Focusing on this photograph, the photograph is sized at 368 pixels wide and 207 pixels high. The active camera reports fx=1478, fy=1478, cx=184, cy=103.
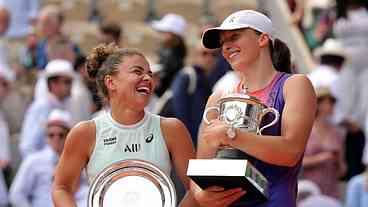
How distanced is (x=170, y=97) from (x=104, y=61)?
4677mm

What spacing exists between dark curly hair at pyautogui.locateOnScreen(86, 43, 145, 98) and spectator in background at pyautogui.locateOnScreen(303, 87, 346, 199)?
5233 mm

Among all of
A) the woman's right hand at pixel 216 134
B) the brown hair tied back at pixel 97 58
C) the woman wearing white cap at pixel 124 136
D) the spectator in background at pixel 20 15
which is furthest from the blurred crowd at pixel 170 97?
the woman's right hand at pixel 216 134

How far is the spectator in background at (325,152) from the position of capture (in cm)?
1179

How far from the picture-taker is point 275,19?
→ 14.8 m

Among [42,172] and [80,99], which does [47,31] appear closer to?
[80,99]

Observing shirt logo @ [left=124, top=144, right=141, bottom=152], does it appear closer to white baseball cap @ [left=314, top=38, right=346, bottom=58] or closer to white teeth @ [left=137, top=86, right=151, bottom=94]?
white teeth @ [left=137, top=86, right=151, bottom=94]

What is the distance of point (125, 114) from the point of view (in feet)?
21.2

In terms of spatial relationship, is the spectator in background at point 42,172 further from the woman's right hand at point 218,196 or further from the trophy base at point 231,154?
the trophy base at point 231,154

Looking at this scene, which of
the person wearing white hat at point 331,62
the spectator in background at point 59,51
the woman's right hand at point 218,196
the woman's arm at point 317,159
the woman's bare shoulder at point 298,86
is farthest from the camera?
the person wearing white hat at point 331,62

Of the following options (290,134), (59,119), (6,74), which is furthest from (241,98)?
(6,74)

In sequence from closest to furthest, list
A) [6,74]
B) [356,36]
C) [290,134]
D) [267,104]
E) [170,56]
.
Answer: [290,134], [267,104], [170,56], [6,74], [356,36]

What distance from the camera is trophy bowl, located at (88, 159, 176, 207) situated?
6.19 m

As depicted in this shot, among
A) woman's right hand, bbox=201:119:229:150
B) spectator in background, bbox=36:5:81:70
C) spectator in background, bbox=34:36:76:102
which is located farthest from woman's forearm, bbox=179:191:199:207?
spectator in background, bbox=36:5:81:70

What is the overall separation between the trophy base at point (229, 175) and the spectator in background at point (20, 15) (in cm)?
965
